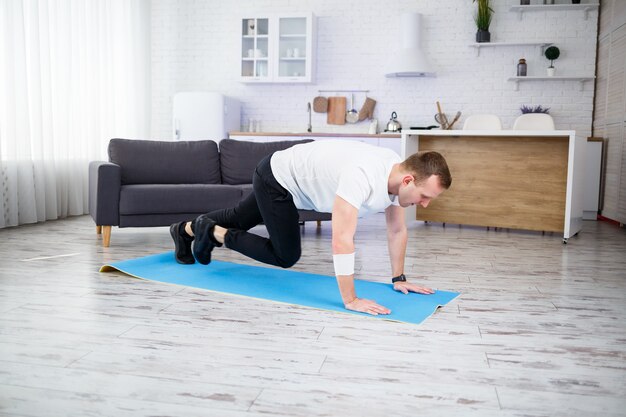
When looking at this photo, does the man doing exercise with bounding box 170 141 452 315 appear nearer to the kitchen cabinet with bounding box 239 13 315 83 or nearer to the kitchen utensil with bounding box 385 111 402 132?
the kitchen utensil with bounding box 385 111 402 132

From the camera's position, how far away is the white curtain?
15.4 feet

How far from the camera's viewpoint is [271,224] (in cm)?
263

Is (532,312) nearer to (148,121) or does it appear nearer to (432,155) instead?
(432,155)

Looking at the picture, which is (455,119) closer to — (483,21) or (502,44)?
(502,44)

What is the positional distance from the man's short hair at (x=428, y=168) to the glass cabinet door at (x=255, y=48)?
492cm

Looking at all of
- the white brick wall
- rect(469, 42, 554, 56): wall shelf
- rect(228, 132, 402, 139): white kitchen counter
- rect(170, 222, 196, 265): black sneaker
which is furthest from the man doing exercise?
rect(469, 42, 554, 56): wall shelf

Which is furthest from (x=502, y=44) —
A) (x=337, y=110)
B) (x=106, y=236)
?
(x=106, y=236)

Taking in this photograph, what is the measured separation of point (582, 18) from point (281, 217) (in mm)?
5336

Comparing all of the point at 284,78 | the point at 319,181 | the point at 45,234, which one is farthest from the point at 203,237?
the point at 284,78

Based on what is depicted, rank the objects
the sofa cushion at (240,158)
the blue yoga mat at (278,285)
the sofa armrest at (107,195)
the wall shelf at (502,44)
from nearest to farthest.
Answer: the blue yoga mat at (278,285) < the sofa armrest at (107,195) < the sofa cushion at (240,158) < the wall shelf at (502,44)

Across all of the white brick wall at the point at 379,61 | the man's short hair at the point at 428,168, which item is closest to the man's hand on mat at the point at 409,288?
the man's short hair at the point at 428,168

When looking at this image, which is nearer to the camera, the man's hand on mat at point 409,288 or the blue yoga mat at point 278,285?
the blue yoga mat at point 278,285

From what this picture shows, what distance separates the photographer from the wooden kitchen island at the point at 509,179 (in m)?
4.66

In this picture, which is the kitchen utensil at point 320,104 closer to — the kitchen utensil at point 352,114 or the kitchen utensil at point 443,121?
the kitchen utensil at point 352,114
